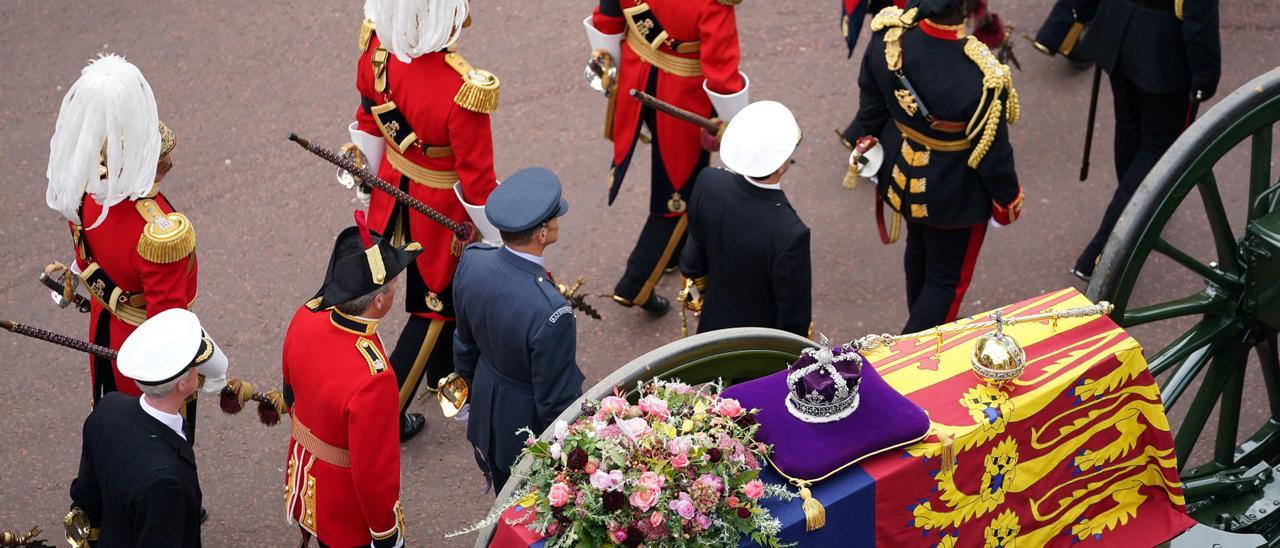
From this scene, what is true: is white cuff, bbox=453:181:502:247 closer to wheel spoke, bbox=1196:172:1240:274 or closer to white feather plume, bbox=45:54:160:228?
white feather plume, bbox=45:54:160:228

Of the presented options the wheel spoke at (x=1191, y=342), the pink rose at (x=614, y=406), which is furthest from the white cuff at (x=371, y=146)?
the wheel spoke at (x=1191, y=342)

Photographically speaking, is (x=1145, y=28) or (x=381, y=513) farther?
(x=1145, y=28)

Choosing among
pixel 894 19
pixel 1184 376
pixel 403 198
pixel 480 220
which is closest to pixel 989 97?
pixel 894 19

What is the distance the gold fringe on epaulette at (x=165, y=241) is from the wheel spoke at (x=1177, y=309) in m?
2.93

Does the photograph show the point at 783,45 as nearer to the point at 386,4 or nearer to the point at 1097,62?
the point at 1097,62

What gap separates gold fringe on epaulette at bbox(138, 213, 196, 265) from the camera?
431 centimetres

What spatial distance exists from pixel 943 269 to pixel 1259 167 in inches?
57.9

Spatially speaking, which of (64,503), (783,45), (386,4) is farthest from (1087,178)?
(64,503)

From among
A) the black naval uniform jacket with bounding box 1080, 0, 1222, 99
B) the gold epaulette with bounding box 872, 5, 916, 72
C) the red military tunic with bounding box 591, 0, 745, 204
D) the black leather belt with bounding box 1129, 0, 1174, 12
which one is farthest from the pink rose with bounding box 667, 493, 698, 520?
the black leather belt with bounding box 1129, 0, 1174, 12

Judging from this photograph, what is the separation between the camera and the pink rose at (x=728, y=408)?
10.0 ft

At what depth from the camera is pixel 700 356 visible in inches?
132

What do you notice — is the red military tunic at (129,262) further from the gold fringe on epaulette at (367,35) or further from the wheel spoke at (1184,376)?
the wheel spoke at (1184,376)

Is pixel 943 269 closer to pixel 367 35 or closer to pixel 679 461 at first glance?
pixel 367 35

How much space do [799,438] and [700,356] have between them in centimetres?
36
